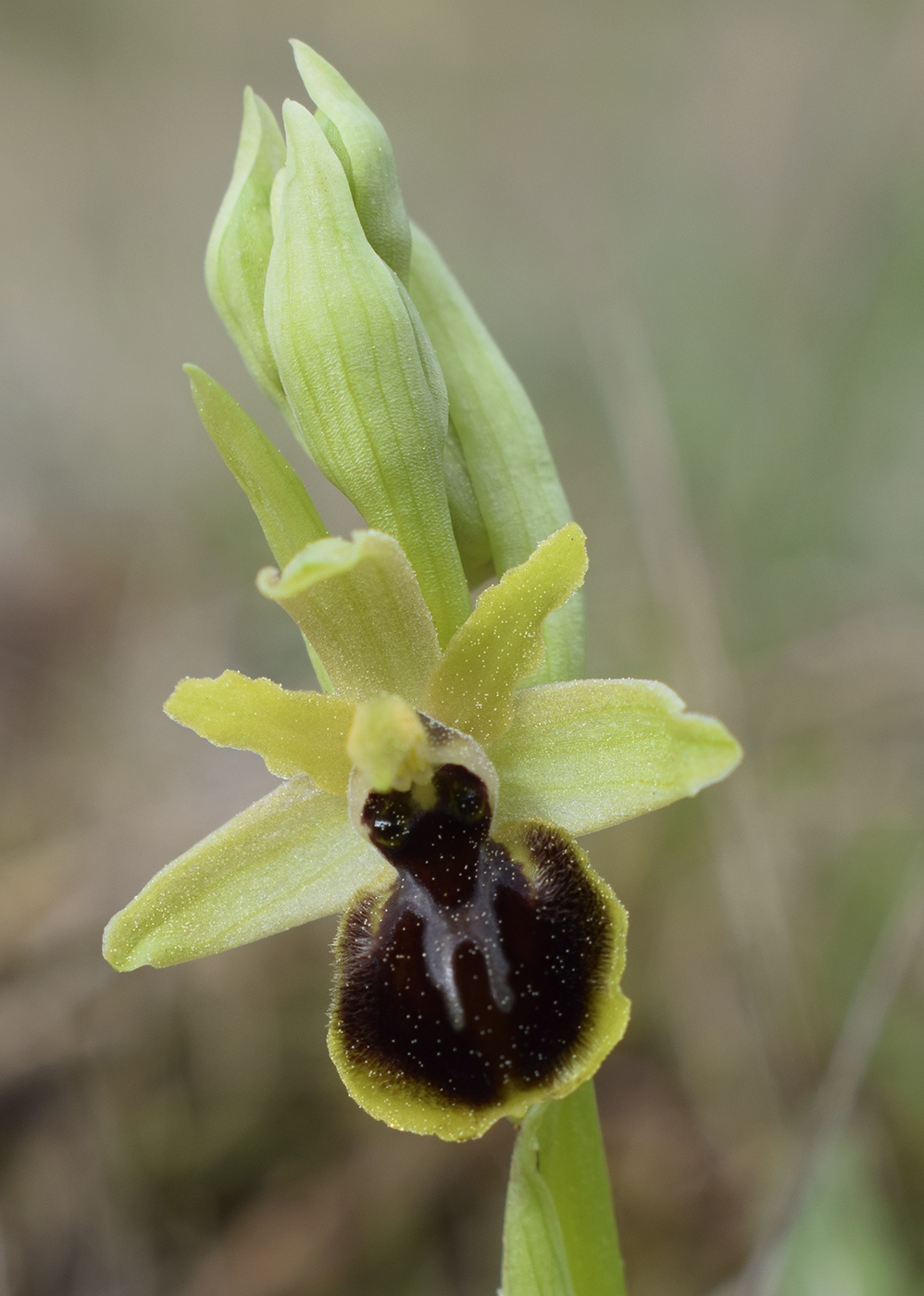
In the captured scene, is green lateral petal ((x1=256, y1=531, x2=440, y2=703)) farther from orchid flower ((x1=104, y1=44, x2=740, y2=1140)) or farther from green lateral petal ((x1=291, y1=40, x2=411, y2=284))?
green lateral petal ((x1=291, y1=40, x2=411, y2=284))

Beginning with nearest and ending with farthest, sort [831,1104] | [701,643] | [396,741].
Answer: [396,741]
[831,1104]
[701,643]

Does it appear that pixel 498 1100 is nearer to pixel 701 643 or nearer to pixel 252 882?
pixel 252 882

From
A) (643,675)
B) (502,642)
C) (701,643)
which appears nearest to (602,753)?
(502,642)

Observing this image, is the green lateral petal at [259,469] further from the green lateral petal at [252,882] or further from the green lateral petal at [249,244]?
the green lateral petal at [252,882]

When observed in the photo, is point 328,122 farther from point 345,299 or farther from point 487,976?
point 487,976

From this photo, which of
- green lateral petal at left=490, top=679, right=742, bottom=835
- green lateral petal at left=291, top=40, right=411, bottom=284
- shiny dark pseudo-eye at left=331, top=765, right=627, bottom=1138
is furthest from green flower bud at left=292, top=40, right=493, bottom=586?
shiny dark pseudo-eye at left=331, top=765, right=627, bottom=1138

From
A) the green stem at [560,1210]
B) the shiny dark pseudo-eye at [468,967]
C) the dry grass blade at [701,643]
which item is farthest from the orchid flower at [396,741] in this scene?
the dry grass blade at [701,643]

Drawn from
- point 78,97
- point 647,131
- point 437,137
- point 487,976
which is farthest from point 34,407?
point 487,976
